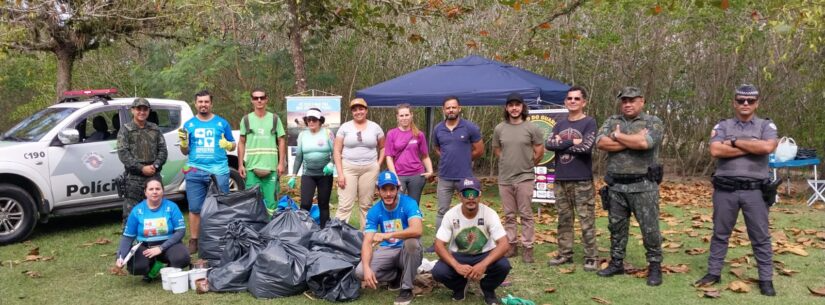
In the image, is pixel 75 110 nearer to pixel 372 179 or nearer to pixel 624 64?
pixel 372 179

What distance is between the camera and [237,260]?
550 centimetres

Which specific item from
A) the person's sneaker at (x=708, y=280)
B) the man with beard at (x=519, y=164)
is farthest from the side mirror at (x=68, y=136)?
the person's sneaker at (x=708, y=280)

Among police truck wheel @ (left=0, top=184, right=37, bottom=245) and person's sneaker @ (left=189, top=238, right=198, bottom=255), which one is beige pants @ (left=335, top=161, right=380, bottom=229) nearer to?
person's sneaker @ (left=189, top=238, right=198, bottom=255)

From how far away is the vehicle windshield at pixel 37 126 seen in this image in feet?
25.1

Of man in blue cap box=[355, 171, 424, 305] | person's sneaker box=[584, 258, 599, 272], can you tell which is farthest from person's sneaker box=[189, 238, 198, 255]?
person's sneaker box=[584, 258, 599, 272]

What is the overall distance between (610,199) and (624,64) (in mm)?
8161

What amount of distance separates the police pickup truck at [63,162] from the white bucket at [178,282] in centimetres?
303

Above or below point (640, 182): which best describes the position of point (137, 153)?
above

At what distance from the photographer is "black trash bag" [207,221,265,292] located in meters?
5.29

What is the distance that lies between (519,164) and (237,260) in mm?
2644

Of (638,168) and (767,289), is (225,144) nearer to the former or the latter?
(638,168)

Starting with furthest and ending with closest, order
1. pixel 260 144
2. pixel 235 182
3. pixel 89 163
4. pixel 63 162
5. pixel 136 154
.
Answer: pixel 235 182
pixel 89 163
pixel 63 162
pixel 260 144
pixel 136 154

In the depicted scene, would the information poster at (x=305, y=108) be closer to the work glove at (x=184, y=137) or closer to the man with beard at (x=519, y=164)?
the work glove at (x=184, y=137)

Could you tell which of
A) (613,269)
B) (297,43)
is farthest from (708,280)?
(297,43)
